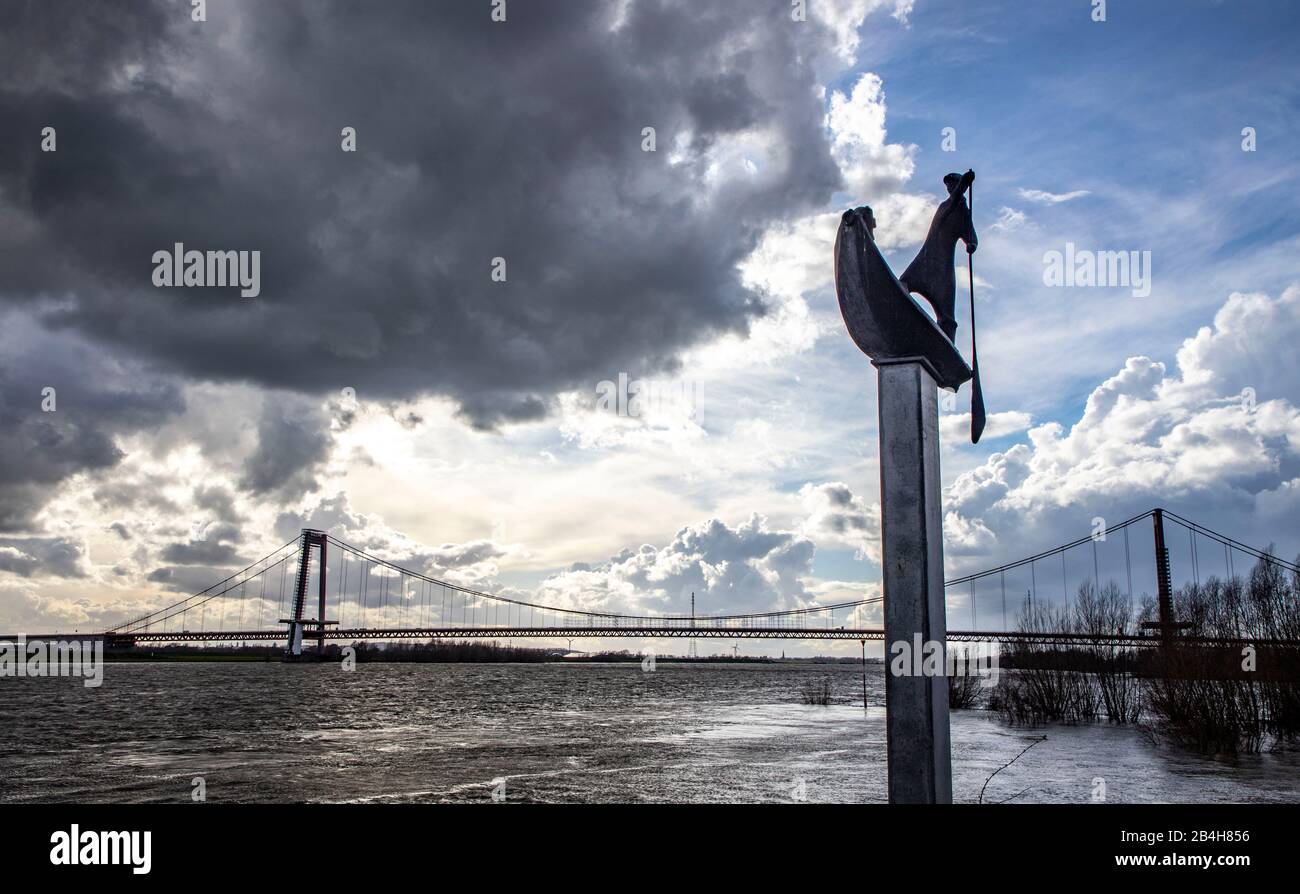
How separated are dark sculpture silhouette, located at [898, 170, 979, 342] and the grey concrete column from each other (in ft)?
2.66

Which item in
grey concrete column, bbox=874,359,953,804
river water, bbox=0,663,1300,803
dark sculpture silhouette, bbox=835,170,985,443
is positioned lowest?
river water, bbox=0,663,1300,803

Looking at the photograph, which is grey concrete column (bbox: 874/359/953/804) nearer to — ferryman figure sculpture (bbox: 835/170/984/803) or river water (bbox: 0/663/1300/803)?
ferryman figure sculpture (bbox: 835/170/984/803)

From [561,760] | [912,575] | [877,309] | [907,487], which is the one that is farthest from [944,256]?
[561,760]

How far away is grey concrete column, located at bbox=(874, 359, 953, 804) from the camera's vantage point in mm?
4801

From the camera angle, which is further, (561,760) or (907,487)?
(561,760)

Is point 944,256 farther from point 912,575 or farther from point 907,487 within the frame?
point 912,575

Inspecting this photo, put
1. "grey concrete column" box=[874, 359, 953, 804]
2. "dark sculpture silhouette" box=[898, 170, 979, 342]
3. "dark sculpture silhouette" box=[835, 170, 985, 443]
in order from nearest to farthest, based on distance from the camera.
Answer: "grey concrete column" box=[874, 359, 953, 804]
"dark sculpture silhouette" box=[835, 170, 985, 443]
"dark sculpture silhouette" box=[898, 170, 979, 342]

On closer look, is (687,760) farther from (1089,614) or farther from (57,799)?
(1089,614)

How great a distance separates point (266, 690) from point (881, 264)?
7422 centimetres

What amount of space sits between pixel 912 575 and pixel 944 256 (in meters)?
2.24

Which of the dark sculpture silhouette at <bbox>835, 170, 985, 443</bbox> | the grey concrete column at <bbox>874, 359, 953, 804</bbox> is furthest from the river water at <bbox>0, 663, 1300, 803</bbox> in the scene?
the dark sculpture silhouette at <bbox>835, 170, 985, 443</bbox>

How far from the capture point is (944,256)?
5922 mm
